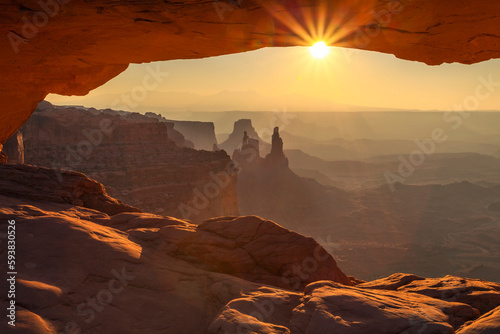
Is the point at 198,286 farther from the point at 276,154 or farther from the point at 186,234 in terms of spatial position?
the point at 276,154

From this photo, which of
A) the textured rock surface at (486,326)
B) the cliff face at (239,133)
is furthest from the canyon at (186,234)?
the cliff face at (239,133)

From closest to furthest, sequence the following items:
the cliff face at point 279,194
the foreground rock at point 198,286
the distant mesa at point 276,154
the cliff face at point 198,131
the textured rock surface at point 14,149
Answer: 1. the foreground rock at point 198,286
2. the textured rock surface at point 14,149
3. the cliff face at point 279,194
4. the distant mesa at point 276,154
5. the cliff face at point 198,131

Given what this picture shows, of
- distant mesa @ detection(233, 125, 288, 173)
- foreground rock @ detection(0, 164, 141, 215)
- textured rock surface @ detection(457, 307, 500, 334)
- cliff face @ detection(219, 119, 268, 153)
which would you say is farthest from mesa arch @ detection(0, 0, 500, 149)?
cliff face @ detection(219, 119, 268, 153)

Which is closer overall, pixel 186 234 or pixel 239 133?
pixel 186 234

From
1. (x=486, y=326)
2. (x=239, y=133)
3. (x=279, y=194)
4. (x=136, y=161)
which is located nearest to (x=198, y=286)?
(x=486, y=326)

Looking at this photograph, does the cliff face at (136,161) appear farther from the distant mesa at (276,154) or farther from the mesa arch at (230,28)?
the mesa arch at (230,28)

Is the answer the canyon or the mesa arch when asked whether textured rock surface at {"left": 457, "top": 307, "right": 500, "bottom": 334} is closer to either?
the canyon

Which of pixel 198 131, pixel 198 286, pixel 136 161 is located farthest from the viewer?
pixel 198 131
